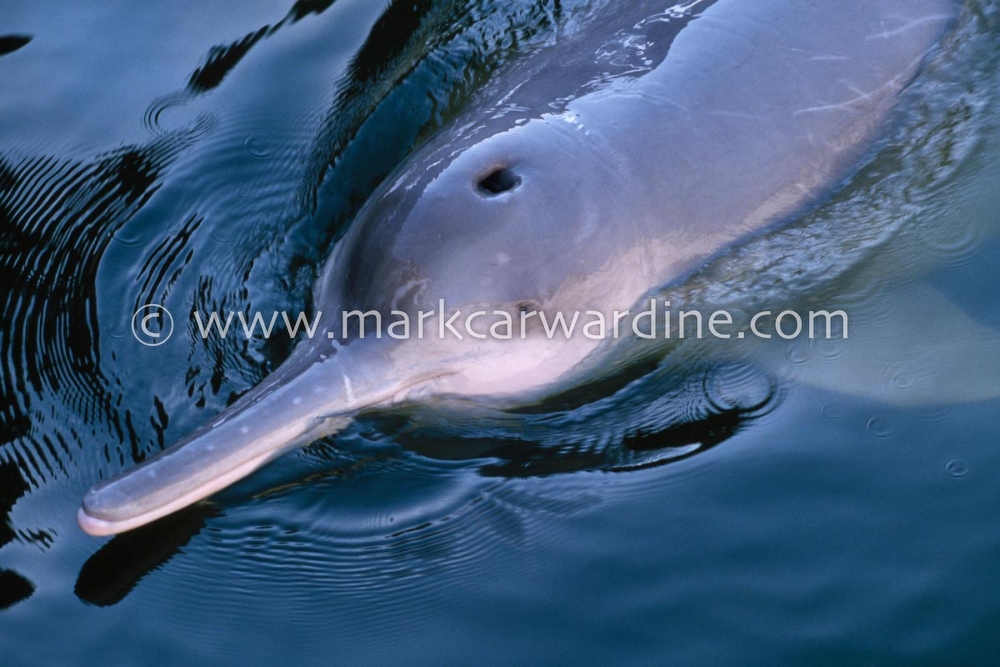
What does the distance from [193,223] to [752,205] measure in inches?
133

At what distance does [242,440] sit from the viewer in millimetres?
4949

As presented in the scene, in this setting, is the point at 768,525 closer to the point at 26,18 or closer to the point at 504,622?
the point at 504,622

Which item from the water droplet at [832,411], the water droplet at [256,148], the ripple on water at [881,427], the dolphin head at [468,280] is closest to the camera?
the dolphin head at [468,280]

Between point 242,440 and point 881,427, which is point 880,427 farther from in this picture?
point 242,440

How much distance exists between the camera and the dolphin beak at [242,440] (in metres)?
4.68

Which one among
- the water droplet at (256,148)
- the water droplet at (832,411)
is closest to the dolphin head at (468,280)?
the water droplet at (832,411)

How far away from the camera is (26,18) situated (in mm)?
9156

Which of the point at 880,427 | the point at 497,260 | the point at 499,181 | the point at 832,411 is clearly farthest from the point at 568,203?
the point at 880,427

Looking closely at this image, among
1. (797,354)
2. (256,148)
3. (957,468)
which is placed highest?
(256,148)

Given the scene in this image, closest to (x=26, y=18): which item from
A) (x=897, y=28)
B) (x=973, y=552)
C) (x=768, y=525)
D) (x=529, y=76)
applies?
(x=529, y=76)

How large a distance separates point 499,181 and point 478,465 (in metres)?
1.42

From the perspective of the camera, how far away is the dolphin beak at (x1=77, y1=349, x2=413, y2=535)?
468 centimetres

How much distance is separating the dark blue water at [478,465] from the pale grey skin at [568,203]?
1.00 feet

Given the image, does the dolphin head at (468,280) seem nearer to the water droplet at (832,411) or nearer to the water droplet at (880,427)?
the water droplet at (832,411)
